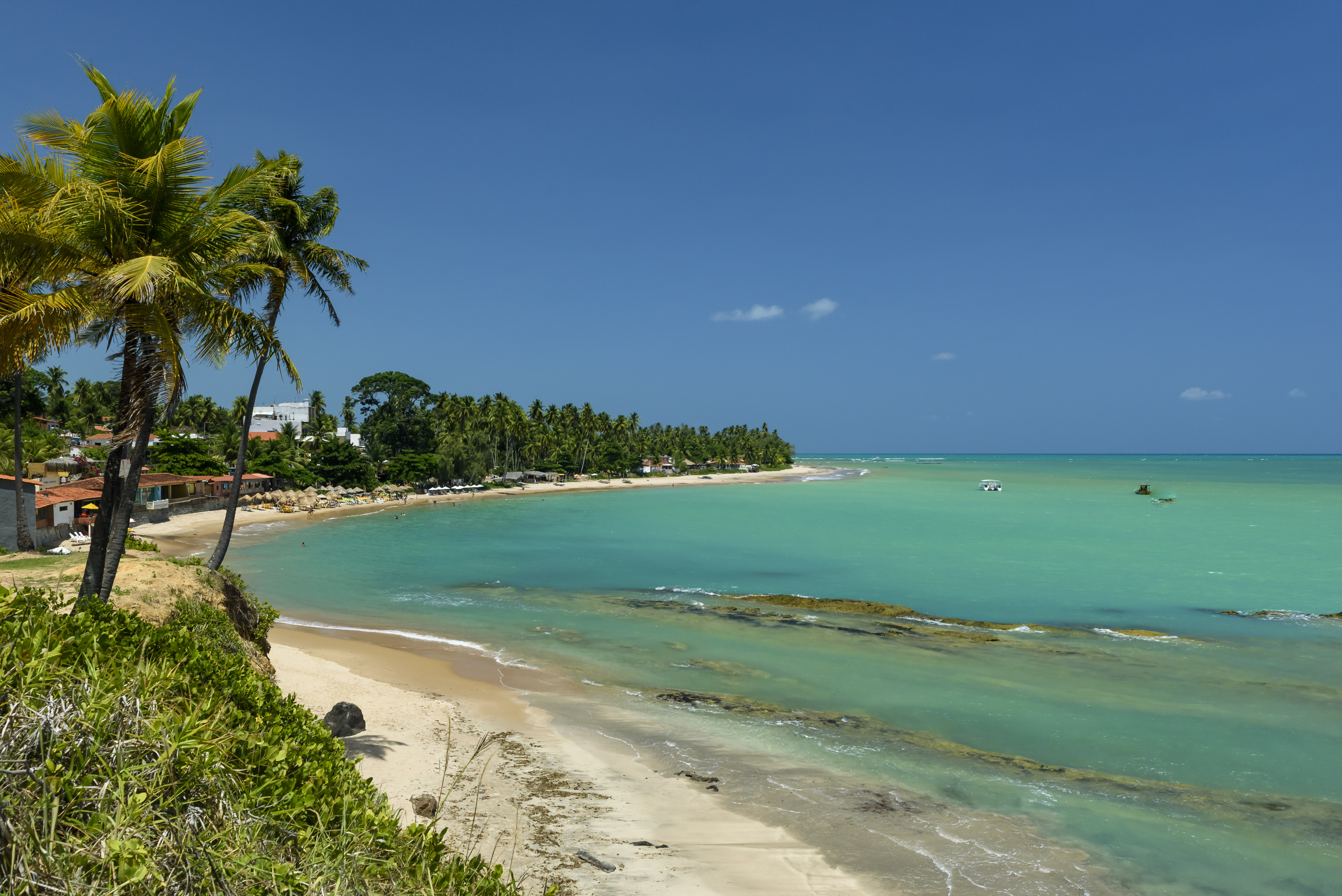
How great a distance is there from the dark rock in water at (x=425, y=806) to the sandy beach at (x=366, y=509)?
30609mm

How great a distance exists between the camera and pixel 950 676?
20562mm

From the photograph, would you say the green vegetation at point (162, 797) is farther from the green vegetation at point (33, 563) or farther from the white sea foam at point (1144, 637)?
the white sea foam at point (1144, 637)

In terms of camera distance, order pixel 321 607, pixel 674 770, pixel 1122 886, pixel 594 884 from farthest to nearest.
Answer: pixel 321 607 → pixel 674 770 → pixel 1122 886 → pixel 594 884

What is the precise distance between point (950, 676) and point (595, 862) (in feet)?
47.0

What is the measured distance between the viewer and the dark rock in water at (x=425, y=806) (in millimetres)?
10344

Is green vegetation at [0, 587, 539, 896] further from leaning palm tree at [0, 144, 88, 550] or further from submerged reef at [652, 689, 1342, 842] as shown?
submerged reef at [652, 689, 1342, 842]

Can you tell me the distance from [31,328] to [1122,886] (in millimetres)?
16905

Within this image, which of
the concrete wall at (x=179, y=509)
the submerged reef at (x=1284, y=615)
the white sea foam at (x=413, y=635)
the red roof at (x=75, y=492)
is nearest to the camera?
the white sea foam at (x=413, y=635)

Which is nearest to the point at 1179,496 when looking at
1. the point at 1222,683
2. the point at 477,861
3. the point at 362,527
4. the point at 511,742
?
the point at 1222,683

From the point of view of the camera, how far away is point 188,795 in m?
4.03

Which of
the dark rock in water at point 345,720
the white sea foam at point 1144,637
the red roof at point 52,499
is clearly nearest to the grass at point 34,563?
the dark rock in water at point 345,720

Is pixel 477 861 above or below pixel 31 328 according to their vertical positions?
below

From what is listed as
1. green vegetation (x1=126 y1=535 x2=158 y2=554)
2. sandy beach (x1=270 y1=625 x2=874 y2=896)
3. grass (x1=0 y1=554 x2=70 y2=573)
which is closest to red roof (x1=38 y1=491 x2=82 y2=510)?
grass (x1=0 y1=554 x2=70 y2=573)

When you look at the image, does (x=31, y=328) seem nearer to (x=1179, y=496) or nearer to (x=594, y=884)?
(x=594, y=884)
